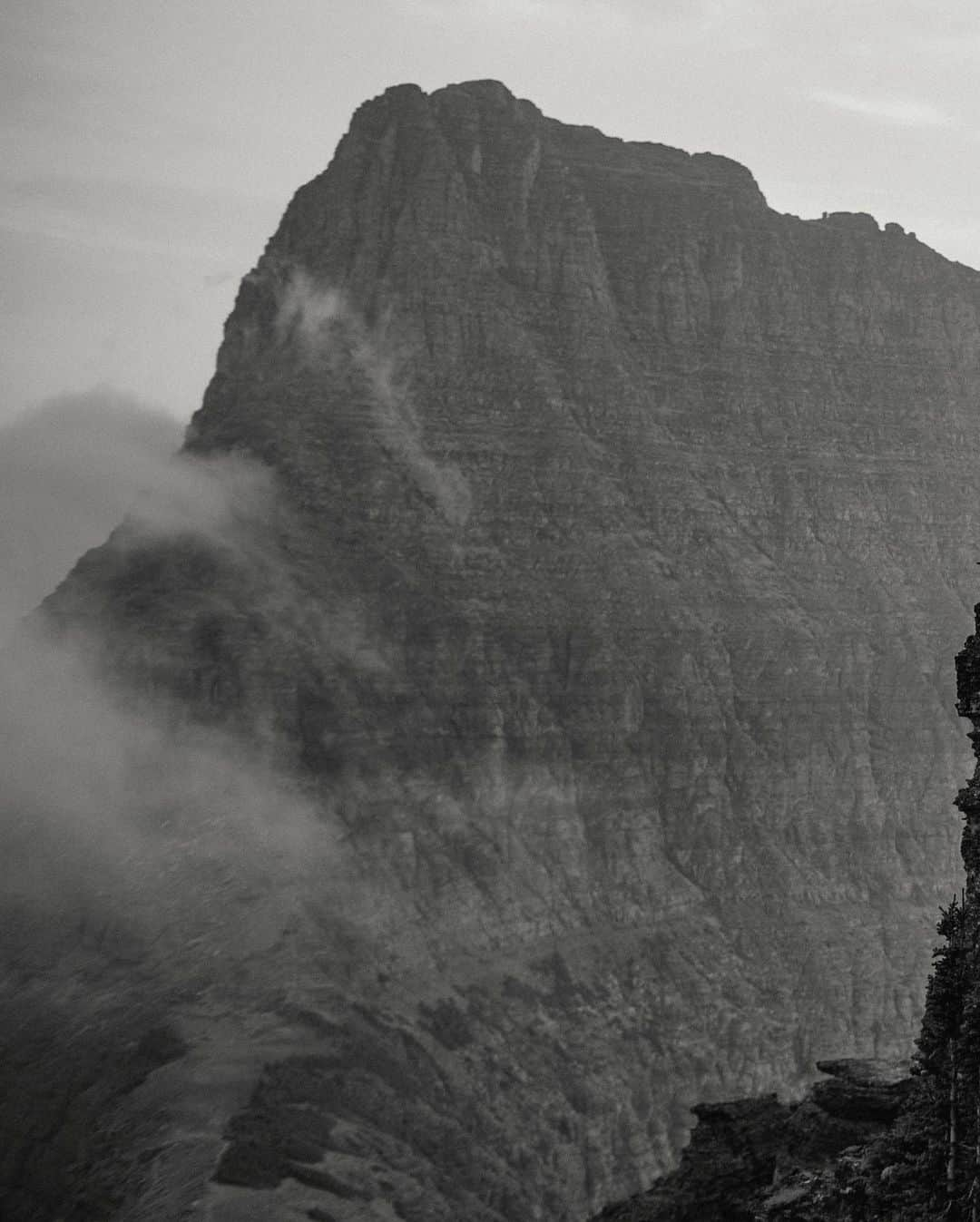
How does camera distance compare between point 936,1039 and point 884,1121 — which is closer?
point 936,1039

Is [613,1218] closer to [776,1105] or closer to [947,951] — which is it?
[776,1105]

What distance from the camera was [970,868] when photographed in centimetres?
13100

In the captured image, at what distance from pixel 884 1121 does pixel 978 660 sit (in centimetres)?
4268

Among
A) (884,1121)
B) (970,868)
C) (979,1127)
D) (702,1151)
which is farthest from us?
(702,1151)

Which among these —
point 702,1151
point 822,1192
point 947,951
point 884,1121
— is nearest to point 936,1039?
point 947,951

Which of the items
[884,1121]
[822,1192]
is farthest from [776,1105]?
[822,1192]

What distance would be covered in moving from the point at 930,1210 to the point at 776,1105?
69.0 m

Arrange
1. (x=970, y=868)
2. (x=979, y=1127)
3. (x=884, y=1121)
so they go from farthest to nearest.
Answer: (x=884, y=1121) < (x=970, y=868) < (x=979, y=1127)

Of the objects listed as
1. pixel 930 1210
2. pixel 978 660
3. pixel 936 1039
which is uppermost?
pixel 978 660

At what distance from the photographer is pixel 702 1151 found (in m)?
186

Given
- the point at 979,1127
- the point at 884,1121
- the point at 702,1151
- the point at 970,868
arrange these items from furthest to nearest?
the point at 702,1151 → the point at 884,1121 → the point at 970,868 → the point at 979,1127

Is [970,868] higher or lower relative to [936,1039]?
higher

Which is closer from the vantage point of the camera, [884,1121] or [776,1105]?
[884,1121]

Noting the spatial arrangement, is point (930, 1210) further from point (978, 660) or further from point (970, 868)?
point (978, 660)
